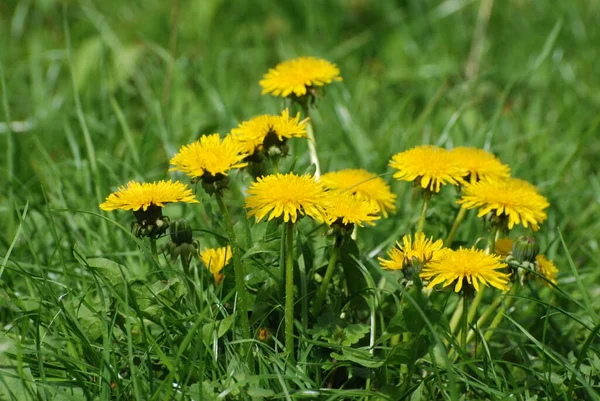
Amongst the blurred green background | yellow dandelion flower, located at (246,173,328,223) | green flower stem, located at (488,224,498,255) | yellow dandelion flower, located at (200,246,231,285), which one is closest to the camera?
yellow dandelion flower, located at (246,173,328,223)

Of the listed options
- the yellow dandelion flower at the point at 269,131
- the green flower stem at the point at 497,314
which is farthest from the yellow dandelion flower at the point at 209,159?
the green flower stem at the point at 497,314

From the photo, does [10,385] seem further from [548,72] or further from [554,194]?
[548,72]

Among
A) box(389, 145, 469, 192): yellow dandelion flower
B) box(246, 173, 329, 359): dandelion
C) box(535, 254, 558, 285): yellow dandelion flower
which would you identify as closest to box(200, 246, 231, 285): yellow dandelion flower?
box(246, 173, 329, 359): dandelion

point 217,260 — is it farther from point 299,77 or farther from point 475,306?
point 475,306

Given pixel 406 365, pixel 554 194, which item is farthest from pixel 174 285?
pixel 554 194

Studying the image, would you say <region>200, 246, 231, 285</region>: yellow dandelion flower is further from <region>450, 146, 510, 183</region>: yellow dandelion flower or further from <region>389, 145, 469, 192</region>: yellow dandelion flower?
<region>450, 146, 510, 183</region>: yellow dandelion flower

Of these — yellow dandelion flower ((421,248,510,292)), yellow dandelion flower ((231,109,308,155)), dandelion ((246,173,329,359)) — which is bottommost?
yellow dandelion flower ((421,248,510,292))

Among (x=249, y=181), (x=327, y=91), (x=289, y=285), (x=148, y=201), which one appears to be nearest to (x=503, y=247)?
(x=289, y=285)
